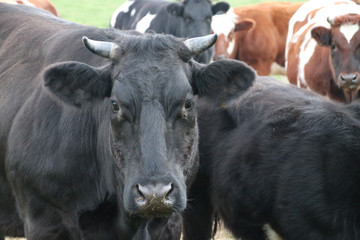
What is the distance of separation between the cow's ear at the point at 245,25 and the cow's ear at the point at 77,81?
28.8ft

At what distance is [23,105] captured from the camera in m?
4.73

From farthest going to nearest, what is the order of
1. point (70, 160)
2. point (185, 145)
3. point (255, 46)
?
1. point (255, 46)
2. point (70, 160)
3. point (185, 145)

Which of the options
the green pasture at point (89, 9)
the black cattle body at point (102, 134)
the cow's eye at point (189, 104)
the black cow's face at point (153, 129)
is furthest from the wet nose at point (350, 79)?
the green pasture at point (89, 9)

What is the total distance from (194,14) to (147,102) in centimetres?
803

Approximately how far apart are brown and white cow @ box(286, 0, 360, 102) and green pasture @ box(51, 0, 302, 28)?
15364mm

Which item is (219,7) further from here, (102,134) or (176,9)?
(102,134)

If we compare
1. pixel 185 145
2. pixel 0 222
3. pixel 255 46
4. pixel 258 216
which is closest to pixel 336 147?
pixel 258 216

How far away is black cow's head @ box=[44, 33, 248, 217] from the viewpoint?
3779 mm

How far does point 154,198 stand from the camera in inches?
145

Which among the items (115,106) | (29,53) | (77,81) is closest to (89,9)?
(29,53)

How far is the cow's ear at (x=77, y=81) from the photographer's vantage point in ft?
13.7

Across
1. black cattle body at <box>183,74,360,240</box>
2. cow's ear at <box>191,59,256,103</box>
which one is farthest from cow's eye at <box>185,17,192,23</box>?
cow's ear at <box>191,59,256,103</box>

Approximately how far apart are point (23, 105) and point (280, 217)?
69.5 inches

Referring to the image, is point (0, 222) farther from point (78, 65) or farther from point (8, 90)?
point (78, 65)
